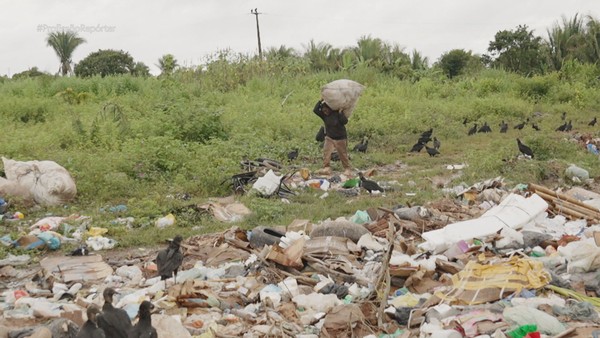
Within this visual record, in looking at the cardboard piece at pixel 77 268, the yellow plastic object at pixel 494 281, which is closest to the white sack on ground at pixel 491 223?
the yellow plastic object at pixel 494 281

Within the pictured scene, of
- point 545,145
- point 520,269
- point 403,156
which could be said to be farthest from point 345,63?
point 520,269

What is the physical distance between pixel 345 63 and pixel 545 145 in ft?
47.8

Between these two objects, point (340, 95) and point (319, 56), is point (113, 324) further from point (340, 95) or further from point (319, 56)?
point (319, 56)

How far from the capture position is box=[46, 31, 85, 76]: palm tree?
28.9 metres

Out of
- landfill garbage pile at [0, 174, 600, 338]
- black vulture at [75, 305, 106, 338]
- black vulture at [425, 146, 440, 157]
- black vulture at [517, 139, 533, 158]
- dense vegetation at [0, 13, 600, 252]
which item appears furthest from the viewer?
black vulture at [425, 146, 440, 157]

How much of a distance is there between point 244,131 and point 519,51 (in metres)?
21.1

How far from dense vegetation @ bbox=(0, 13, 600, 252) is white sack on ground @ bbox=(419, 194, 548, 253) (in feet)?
7.14

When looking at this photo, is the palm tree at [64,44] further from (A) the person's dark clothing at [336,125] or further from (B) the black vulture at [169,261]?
(B) the black vulture at [169,261]

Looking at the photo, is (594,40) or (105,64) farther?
(105,64)

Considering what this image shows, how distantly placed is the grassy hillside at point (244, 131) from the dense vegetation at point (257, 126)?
0.11 ft

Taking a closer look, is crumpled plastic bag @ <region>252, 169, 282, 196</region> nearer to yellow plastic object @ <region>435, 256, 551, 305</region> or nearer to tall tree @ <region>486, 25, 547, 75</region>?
yellow plastic object @ <region>435, 256, 551, 305</region>

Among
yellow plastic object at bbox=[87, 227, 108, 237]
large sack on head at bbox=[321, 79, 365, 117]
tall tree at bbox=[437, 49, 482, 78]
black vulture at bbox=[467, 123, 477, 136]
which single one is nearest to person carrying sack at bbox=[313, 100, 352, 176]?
large sack on head at bbox=[321, 79, 365, 117]

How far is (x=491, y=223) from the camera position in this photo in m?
7.45

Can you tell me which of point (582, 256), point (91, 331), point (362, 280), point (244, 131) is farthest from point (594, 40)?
point (91, 331)
